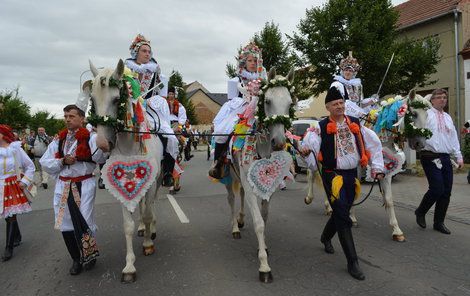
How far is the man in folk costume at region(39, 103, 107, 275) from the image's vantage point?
4.94 m

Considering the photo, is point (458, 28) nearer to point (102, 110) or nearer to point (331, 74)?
point (331, 74)

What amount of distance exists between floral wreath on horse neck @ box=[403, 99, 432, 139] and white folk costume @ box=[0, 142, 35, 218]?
590cm

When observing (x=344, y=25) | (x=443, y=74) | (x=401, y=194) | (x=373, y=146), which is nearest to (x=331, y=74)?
(x=344, y=25)

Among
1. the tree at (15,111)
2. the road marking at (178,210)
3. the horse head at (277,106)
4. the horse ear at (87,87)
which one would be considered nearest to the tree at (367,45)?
the road marking at (178,210)

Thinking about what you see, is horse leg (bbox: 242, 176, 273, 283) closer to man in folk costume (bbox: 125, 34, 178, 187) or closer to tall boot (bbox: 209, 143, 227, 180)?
tall boot (bbox: 209, 143, 227, 180)

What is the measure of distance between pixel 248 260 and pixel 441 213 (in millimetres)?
3383

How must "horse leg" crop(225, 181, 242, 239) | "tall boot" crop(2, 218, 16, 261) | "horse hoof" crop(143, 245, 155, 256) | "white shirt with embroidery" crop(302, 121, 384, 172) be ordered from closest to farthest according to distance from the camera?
"white shirt with embroidery" crop(302, 121, 384, 172), "horse hoof" crop(143, 245, 155, 256), "tall boot" crop(2, 218, 16, 261), "horse leg" crop(225, 181, 242, 239)

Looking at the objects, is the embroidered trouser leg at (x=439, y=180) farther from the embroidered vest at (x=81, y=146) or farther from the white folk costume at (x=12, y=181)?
the white folk costume at (x=12, y=181)

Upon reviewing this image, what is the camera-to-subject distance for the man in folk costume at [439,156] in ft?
20.7

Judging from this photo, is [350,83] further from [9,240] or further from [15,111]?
[15,111]

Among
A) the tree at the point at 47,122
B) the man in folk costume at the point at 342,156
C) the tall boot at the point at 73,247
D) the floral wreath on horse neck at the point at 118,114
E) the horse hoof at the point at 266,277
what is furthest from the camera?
the tree at the point at 47,122

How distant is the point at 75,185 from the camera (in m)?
5.06

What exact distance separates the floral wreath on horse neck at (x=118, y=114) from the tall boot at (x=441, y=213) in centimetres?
507

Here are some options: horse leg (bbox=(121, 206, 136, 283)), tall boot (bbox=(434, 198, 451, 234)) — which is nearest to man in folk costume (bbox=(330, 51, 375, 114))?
tall boot (bbox=(434, 198, 451, 234))
